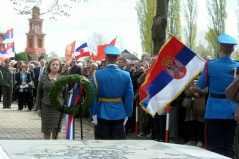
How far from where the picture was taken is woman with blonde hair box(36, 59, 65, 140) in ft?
35.2

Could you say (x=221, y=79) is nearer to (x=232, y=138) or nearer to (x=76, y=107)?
(x=232, y=138)

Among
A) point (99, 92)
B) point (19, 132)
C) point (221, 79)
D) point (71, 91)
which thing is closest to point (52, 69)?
point (71, 91)

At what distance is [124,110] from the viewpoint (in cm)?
915

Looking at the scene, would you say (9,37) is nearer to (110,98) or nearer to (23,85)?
(23,85)

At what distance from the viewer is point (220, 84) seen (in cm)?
838

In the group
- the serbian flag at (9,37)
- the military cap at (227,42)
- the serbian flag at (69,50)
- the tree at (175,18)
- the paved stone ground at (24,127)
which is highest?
the tree at (175,18)

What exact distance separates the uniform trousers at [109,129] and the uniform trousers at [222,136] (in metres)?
1.40

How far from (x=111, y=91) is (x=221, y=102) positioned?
5.44 ft

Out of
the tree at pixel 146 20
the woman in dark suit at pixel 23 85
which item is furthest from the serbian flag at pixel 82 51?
the tree at pixel 146 20

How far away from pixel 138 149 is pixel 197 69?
12.5 feet

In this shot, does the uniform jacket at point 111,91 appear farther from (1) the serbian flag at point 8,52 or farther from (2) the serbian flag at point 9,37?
(2) the serbian flag at point 9,37

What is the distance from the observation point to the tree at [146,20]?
6228 cm

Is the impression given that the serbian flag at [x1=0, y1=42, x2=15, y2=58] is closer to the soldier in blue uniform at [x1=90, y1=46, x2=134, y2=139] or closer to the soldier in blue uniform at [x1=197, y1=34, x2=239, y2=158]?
the soldier in blue uniform at [x1=90, y1=46, x2=134, y2=139]

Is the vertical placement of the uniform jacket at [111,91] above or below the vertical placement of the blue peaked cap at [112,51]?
below
